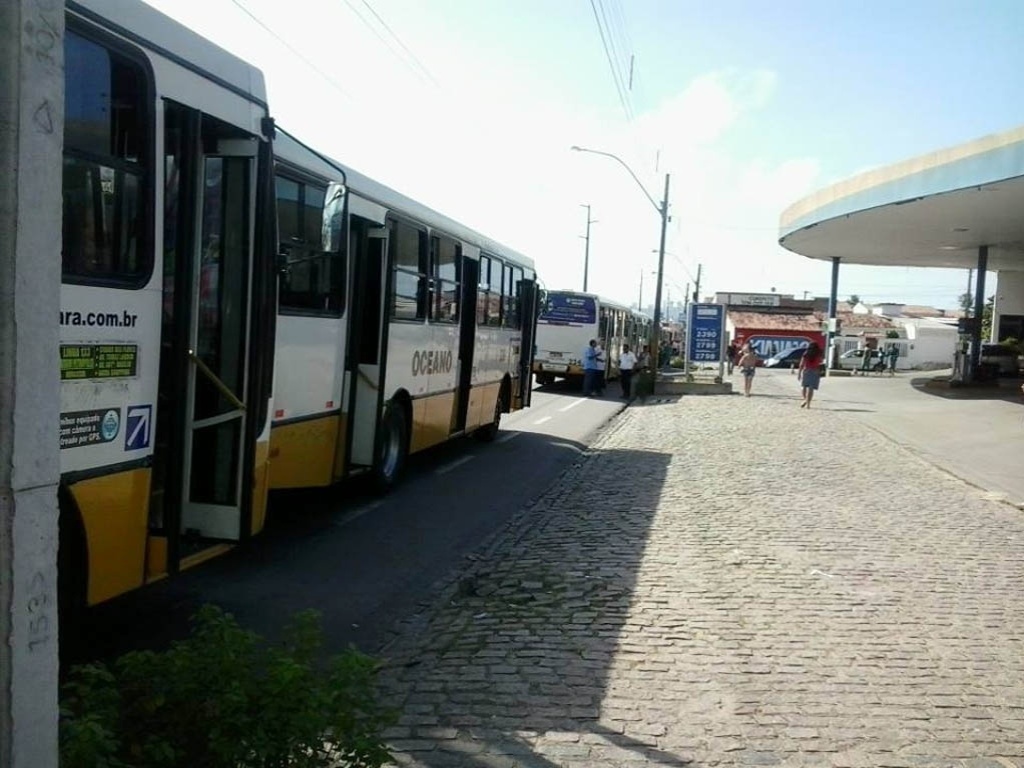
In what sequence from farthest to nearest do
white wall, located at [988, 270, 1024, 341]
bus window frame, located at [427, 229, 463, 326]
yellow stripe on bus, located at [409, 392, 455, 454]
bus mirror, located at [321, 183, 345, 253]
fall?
white wall, located at [988, 270, 1024, 341] → bus window frame, located at [427, 229, 463, 326] → yellow stripe on bus, located at [409, 392, 455, 454] → bus mirror, located at [321, 183, 345, 253]

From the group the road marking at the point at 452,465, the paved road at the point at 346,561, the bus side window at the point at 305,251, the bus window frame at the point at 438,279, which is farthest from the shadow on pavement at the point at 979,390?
the bus side window at the point at 305,251

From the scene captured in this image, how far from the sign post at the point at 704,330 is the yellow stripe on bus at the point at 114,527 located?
2806 cm

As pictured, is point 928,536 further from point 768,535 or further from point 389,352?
point 389,352

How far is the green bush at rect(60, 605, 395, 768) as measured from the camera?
10.8 ft

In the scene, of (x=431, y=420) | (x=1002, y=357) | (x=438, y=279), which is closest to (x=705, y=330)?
(x=1002, y=357)

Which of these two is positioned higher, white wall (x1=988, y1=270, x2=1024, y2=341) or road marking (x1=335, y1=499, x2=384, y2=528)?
white wall (x1=988, y1=270, x2=1024, y2=341)

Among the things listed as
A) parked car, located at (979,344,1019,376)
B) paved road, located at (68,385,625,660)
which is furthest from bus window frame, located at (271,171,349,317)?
parked car, located at (979,344,1019,376)

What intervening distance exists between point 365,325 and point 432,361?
2.28 metres

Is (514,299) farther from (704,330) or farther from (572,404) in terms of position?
(704,330)

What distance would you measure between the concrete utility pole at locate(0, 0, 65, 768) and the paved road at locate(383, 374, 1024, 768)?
2.11 m

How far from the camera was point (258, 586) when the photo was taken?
739cm

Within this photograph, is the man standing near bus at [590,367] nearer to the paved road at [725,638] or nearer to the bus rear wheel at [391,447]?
the paved road at [725,638]

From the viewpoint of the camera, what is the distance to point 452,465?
1409 cm

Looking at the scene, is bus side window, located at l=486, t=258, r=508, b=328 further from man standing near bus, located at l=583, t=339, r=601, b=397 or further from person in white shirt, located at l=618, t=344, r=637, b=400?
person in white shirt, located at l=618, t=344, r=637, b=400
